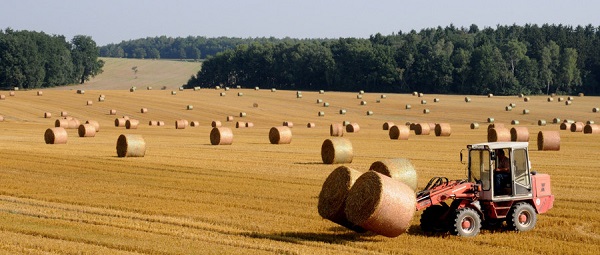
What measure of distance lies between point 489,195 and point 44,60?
141 metres

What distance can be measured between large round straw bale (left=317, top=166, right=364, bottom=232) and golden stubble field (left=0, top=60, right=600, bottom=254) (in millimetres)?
423

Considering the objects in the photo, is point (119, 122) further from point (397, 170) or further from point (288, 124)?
point (397, 170)

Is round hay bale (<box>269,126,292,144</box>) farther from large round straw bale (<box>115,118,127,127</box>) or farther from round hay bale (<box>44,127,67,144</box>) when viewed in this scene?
large round straw bale (<box>115,118,127,127</box>)

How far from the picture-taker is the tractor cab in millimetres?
19469

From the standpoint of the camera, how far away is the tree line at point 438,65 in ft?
452

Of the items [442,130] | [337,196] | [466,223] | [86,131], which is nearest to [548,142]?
[442,130]

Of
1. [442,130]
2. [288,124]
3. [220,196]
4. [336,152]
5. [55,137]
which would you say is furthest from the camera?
[288,124]

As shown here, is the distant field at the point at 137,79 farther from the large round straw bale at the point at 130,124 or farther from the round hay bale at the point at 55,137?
A: the round hay bale at the point at 55,137

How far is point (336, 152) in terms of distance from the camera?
37250 millimetres

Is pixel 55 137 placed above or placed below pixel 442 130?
above

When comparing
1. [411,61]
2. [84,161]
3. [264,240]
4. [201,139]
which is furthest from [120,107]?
[264,240]

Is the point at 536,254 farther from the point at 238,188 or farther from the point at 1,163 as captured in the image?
the point at 1,163

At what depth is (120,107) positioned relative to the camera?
91.2 m

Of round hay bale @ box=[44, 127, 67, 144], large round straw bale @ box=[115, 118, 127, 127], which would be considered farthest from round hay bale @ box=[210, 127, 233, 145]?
large round straw bale @ box=[115, 118, 127, 127]
